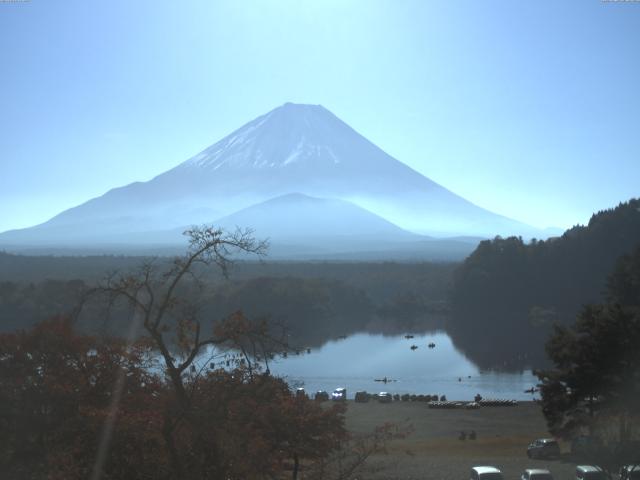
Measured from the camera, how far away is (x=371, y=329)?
3819 cm

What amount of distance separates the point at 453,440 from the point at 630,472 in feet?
21.9

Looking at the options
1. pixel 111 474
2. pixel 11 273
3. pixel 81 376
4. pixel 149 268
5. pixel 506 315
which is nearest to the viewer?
pixel 149 268

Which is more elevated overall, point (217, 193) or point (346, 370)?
point (217, 193)

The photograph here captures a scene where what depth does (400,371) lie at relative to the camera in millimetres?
26125

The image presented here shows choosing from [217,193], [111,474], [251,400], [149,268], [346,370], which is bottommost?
[346,370]

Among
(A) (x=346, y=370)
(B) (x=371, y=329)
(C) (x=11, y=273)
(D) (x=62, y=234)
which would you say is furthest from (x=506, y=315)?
(D) (x=62, y=234)

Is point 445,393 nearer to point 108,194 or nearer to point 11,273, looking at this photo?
point 11,273

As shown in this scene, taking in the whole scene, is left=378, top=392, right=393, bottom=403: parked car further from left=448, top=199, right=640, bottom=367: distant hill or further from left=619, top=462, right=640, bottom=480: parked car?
left=448, top=199, right=640, bottom=367: distant hill

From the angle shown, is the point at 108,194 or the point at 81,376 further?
the point at 108,194

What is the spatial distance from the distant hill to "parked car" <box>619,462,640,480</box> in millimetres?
32860

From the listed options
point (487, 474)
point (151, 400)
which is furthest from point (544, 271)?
point (151, 400)

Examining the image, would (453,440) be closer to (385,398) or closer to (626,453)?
(385,398)

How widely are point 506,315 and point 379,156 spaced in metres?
111

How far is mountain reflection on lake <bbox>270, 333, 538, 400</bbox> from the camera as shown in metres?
22.2
